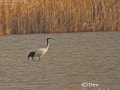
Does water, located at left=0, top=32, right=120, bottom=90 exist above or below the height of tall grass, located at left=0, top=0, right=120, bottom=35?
below

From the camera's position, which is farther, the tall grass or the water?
the tall grass

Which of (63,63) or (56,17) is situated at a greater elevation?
(56,17)

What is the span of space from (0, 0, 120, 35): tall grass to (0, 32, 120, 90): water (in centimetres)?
70

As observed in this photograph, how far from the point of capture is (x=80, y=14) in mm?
20078

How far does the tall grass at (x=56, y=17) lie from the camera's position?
1980cm

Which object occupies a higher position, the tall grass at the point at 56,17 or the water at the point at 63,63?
the tall grass at the point at 56,17

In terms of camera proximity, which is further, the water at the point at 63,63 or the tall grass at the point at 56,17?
the tall grass at the point at 56,17

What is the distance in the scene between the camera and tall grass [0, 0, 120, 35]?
65.0 ft

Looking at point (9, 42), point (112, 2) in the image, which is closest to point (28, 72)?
point (9, 42)

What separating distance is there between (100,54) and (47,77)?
13.6 feet

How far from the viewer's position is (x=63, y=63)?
40.0 feet

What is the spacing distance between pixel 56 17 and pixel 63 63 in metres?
7.88

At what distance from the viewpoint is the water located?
945 centimetres

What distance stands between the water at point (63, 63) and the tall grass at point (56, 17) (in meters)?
0.70
